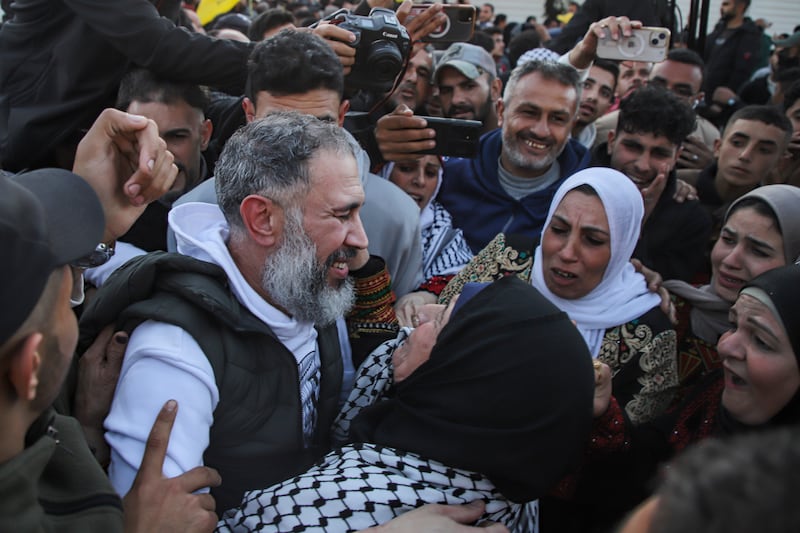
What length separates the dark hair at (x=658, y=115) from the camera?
3.41 meters

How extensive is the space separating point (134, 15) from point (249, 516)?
185 centimetres

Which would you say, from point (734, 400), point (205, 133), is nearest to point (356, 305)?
point (734, 400)

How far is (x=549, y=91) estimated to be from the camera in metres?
3.51

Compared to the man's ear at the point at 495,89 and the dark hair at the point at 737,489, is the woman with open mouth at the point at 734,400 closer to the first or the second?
the dark hair at the point at 737,489

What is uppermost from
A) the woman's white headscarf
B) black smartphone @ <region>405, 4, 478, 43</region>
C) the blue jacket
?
black smartphone @ <region>405, 4, 478, 43</region>

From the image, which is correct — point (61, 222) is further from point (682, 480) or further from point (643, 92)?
point (643, 92)

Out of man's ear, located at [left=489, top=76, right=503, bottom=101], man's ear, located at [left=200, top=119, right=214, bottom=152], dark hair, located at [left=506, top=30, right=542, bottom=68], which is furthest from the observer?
dark hair, located at [left=506, top=30, right=542, bottom=68]

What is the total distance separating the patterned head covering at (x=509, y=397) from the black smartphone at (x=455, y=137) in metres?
1.26

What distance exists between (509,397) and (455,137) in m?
1.54

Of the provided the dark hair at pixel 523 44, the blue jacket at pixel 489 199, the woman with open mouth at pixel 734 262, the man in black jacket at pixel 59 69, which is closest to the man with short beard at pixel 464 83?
the blue jacket at pixel 489 199

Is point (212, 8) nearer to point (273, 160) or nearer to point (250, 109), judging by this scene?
point (250, 109)

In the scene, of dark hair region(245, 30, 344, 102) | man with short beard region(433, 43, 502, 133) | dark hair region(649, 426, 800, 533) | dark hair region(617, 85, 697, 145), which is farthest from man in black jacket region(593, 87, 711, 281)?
dark hair region(649, 426, 800, 533)

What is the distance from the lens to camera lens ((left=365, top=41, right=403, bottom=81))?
2.70 metres

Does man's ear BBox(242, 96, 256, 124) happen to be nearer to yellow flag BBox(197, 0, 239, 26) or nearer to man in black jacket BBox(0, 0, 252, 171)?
man in black jacket BBox(0, 0, 252, 171)
